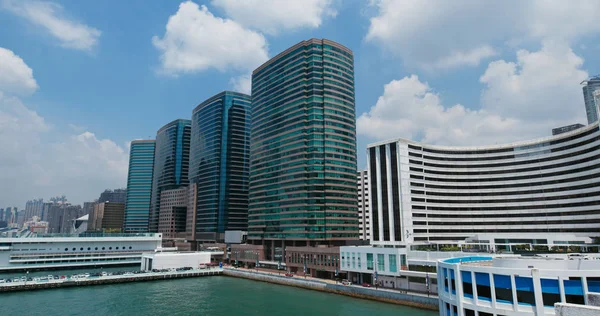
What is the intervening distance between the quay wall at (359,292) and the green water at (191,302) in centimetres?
256

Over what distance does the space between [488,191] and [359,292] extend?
9188 centimetres

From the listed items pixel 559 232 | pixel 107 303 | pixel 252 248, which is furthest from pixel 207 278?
pixel 559 232

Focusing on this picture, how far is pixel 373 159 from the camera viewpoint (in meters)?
155

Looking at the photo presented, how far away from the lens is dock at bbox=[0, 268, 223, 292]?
373 feet

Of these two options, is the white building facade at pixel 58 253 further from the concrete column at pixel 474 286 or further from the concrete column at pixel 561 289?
the concrete column at pixel 561 289

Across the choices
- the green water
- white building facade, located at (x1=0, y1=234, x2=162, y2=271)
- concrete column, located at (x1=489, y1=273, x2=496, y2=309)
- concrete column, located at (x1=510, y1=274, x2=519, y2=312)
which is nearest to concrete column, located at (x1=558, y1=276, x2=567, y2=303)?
concrete column, located at (x1=510, y1=274, x2=519, y2=312)

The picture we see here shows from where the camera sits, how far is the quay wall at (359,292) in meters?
81.6

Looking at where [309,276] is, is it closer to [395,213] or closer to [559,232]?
[395,213]

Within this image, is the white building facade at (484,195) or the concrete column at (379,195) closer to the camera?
the white building facade at (484,195)

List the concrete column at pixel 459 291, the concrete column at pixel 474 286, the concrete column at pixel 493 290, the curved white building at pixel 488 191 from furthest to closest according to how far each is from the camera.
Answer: the curved white building at pixel 488 191 → the concrete column at pixel 459 291 → the concrete column at pixel 474 286 → the concrete column at pixel 493 290

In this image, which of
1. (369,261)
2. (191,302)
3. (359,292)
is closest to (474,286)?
(359,292)

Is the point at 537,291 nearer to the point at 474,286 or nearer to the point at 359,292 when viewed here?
the point at 474,286

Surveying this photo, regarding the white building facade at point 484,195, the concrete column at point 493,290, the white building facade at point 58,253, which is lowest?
the white building facade at point 58,253

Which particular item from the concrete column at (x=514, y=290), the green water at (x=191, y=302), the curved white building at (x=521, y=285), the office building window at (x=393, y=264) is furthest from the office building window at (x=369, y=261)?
the concrete column at (x=514, y=290)
